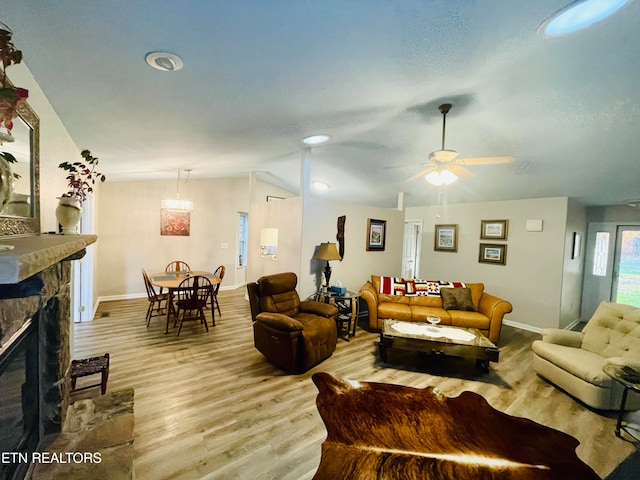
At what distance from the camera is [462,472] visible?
36.0 inches

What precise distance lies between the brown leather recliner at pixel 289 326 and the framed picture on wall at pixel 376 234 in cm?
179

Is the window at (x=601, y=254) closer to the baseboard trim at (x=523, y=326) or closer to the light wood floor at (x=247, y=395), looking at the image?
the baseboard trim at (x=523, y=326)

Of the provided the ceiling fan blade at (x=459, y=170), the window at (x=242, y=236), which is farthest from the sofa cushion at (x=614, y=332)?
the window at (x=242, y=236)

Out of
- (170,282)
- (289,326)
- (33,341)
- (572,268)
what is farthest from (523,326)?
(33,341)

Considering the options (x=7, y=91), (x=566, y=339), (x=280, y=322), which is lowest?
(x=566, y=339)

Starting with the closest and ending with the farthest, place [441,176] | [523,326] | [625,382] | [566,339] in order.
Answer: [625,382], [441,176], [566,339], [523,326]

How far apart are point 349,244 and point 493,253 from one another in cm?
296

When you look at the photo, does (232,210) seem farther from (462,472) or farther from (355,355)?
(462,472)

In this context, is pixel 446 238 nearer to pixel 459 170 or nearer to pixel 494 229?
pixel 494 229

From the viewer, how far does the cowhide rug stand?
90 centimetres

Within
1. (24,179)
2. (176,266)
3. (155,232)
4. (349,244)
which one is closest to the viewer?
(24,179)

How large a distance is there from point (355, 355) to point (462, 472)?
8.27ft

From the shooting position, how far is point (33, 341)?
143 centimetres

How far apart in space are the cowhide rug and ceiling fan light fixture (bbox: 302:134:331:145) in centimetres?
264
